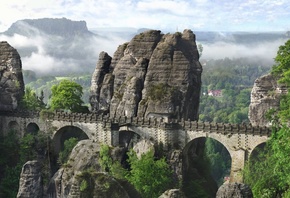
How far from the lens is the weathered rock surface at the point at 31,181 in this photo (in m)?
31.2

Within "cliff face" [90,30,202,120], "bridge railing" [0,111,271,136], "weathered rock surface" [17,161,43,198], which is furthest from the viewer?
"cliff face" [90,30,202,120]

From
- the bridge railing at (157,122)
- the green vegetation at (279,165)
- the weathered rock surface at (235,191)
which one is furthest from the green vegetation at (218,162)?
the weathered rock surface at (235,191)

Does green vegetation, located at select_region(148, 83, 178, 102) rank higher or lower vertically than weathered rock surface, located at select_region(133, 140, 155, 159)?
higher

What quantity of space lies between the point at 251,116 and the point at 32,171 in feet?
89.2

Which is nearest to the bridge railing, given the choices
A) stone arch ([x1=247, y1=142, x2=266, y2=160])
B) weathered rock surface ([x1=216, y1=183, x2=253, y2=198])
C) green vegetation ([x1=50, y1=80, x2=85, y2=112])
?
stone arch ([x1=247, y1=142, x2=266, y2=160])

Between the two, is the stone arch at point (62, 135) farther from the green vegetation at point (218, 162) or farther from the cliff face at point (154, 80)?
the green vegetation at point (218, 162)

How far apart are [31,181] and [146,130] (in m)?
20.6

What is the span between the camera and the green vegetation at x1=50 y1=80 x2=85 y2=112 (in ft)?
191

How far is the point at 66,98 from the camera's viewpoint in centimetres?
5831

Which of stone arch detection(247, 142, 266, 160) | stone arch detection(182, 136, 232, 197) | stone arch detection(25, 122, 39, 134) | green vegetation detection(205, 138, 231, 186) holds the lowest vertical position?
green vegetation detection(205, 138, 231, 186)

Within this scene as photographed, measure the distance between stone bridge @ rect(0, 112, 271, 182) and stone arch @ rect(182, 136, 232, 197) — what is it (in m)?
1.55

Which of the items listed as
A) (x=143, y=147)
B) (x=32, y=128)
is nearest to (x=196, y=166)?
(x=143, y=147)

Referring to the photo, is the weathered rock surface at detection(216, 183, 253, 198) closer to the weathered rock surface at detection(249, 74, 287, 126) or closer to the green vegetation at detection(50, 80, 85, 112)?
the weathered rock surface at detection(249, 74, 287, 126)

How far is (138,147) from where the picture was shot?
49.2 metres
